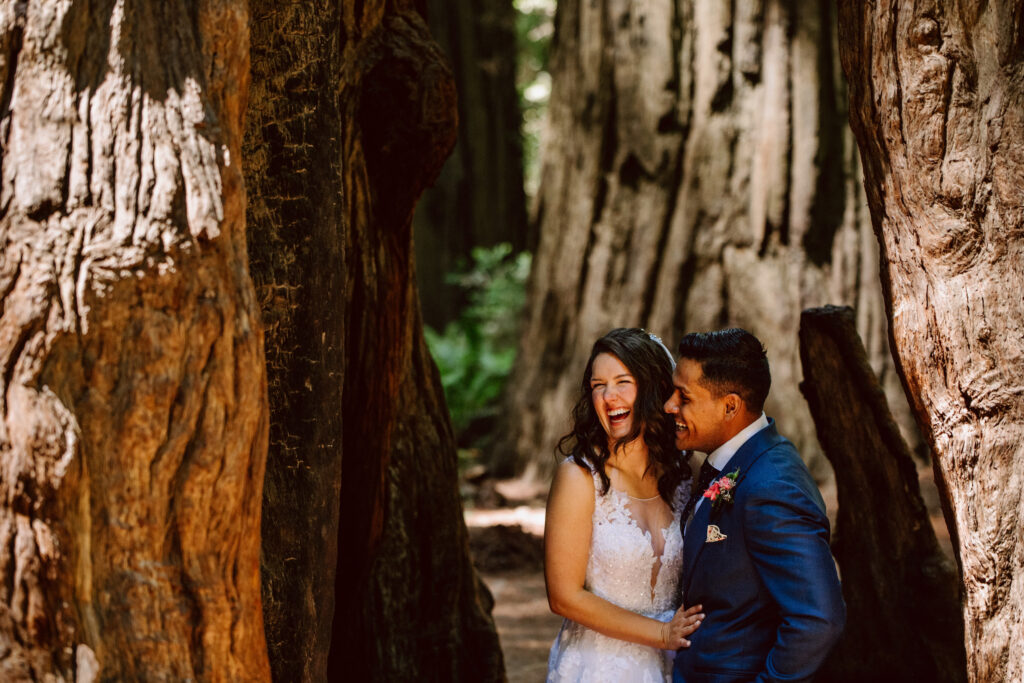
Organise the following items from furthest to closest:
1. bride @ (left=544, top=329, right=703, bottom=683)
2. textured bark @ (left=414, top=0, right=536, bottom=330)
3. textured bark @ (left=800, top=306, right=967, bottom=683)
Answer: textured bark @ (left=414, top=0, right=536, bottom=330) → textured bark @ (left=800, top=306, right=967, bottom=683) → bride @ (left=544, top=329, right=703, bottom=683)

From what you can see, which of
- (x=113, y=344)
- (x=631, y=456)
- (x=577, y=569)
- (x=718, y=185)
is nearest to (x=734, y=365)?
(x=631, y=456)

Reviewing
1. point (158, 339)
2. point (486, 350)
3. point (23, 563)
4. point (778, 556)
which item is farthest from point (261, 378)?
point (486, 350)

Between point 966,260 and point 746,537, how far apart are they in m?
1.04

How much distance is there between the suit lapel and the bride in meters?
0.20

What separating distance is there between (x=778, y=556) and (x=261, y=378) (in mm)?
1563

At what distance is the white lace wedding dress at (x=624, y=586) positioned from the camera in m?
3.46

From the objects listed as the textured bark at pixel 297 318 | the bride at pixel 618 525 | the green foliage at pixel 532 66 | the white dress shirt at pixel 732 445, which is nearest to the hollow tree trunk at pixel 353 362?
the textured bark at pixel 297 318

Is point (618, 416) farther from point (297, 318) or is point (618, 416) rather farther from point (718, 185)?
point (718, 185)

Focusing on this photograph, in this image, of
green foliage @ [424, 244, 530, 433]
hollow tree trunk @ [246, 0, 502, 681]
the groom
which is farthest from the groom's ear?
green foliage @ [424, 244, 530, 433]

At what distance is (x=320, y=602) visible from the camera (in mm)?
3131

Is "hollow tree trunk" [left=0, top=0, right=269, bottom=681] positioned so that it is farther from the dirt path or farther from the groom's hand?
the dirt path

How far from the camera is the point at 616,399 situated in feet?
→ 11.6

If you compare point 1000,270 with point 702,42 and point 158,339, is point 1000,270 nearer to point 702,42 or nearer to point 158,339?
point 158,339

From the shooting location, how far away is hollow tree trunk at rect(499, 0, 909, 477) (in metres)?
8.11
